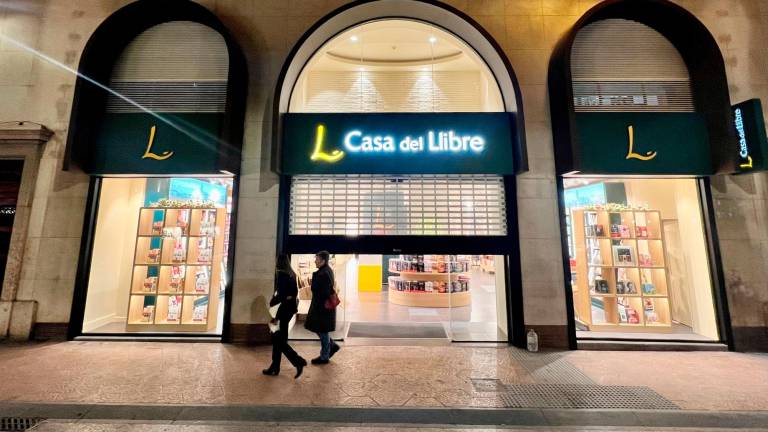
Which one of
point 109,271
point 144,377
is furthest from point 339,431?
point 109,271

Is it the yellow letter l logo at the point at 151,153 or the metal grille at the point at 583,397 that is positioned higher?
the yellow letter l logo at the point at 151,153

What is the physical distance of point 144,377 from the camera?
3.89 m

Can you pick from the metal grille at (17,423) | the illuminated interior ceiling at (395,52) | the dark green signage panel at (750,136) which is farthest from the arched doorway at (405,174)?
the dark green signage panel at (750,136)

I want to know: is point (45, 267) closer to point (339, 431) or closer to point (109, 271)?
point (109, 271)

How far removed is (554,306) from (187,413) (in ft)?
18.6

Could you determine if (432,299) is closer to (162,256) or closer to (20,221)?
(162,256)

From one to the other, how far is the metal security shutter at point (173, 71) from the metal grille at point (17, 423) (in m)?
5.02

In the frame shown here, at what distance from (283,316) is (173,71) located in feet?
18.4

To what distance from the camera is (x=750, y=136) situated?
490 cm

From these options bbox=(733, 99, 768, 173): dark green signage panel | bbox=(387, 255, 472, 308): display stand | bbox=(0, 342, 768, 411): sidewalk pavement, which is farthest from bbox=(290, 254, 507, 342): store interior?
bbox=(733, 99, 768, 173): dark green signage panel

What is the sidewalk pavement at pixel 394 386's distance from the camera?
10.3 ft

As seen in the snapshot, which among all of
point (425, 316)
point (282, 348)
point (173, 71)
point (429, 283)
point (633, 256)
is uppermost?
point (173, 71)

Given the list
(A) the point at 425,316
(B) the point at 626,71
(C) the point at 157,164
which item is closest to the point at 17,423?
(C) the point at 157,164

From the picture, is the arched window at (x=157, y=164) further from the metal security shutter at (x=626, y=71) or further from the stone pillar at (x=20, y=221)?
the metal security shutter at (x=626, y=71)
